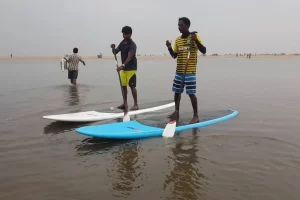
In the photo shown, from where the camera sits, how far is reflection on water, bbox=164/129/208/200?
125 inches

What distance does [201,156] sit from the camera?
4.24 metres

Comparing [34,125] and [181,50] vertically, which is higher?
[181,50]

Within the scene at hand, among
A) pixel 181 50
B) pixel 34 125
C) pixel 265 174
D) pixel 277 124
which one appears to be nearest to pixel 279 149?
pixel 265 174

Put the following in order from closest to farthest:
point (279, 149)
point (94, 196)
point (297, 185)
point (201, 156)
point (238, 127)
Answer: point (94, 196), point (297, 185), point (201, 156), point (279, 149), point (238, 127)

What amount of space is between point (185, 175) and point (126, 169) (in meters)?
0.76

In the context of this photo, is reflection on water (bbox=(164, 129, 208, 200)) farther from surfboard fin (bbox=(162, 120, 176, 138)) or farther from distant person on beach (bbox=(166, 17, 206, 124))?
distant person on beach (bbox=(166, 17, 206, 124))

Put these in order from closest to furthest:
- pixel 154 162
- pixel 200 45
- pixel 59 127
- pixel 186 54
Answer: pixel 154 162 < pixel 200 45 < pixel 59 127 < pixel 186 54

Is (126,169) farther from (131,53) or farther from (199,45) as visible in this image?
(131,53)

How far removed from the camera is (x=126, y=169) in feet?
12.4

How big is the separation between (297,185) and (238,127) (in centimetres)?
261

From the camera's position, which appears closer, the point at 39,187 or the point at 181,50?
the point at 39,187

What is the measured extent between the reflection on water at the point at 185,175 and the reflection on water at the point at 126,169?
400 mm

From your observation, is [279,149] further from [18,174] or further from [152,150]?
[18,174]

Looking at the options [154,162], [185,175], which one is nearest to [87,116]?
[154,162]
